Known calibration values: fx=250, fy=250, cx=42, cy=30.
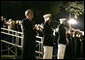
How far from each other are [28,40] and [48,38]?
216 centimetres

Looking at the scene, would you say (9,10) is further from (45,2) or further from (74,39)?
(74,39)

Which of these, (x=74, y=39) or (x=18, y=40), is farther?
(x=74, y=39)

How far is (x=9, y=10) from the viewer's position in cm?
2008

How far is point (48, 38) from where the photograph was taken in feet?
28.9

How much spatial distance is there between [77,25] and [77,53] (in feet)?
46.3

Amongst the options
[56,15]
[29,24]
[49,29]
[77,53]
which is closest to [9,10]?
[56,15]

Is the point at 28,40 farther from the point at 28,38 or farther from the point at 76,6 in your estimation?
the point at 76,6

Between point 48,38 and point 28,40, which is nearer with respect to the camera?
point 28,40

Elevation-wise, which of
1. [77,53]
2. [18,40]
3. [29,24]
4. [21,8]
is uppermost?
[21,8]

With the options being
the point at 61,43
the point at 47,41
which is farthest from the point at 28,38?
the point at 61,43

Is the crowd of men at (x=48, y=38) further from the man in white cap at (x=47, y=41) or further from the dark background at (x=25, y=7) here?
the dark background at (x=25, y=7)

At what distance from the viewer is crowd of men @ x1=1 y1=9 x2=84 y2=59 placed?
677cm

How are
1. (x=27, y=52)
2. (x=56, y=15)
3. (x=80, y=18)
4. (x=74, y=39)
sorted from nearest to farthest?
(x=27, y=52), (x=74, y=39), (x=56, y=15), (x=80, y=18)

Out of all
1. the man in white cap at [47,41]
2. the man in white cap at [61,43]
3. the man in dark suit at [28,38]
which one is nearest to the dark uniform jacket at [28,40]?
the man in dark suit at [28,38]
